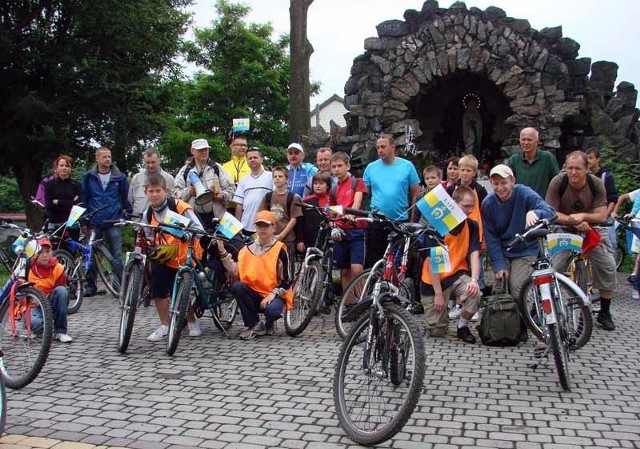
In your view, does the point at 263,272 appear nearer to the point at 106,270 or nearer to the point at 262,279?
the point at 262,279

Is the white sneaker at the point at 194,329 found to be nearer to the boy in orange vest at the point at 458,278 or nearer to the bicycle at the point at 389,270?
the bicycle at the point at 389,270

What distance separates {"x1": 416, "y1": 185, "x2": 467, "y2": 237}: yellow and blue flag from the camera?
17.7 ft

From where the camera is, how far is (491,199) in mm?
6512

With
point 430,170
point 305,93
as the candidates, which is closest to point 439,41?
point 305,93

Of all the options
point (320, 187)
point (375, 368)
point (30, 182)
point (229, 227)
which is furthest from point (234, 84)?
point (375, 368)

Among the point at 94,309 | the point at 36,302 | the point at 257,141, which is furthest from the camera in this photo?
the point at 257,141

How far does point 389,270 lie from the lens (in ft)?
20.0

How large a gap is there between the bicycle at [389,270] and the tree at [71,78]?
1066 cm

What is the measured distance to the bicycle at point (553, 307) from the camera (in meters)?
5.13

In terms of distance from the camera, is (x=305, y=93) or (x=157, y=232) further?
(x=305, y=93)

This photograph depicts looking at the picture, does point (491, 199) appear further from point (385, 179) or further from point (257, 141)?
point (257, 141)

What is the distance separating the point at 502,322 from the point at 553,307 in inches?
57.7

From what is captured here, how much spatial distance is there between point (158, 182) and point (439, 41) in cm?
954

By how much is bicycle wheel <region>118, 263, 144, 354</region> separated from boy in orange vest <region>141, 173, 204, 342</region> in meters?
0.29
